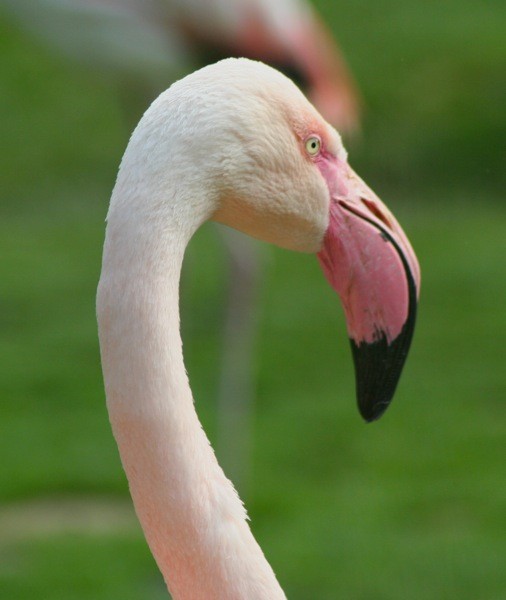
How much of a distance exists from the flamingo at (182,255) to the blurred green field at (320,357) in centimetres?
274

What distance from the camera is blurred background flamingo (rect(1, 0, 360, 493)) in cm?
524

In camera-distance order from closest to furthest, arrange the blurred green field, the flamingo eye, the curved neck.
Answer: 1. the curved neck
2. the flamingo eye
3. the blurred green field

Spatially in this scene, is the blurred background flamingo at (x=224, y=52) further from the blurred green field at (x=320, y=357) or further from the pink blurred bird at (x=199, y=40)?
the blurred green field at (x=320, y=357)

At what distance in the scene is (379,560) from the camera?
14.8 ft

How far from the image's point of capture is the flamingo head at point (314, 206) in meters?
1.64

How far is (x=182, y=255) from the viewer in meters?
1.65

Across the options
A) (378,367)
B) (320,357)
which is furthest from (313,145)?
(320,357)

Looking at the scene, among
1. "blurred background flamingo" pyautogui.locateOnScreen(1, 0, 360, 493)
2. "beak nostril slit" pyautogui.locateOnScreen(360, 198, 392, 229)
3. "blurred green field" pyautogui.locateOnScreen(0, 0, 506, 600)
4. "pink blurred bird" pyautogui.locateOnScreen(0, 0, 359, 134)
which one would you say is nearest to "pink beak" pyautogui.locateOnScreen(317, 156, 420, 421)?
"beak nostril slit" pyautogui.locateOnScreen(360, 198, 392, 229)

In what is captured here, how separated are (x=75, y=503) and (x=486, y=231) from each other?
3.34m

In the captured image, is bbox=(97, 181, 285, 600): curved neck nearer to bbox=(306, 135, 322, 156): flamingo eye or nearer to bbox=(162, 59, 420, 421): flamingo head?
bbox=(162, 59, 420, 421): flamingo head

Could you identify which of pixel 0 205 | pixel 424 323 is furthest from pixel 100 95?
pixel 424 323

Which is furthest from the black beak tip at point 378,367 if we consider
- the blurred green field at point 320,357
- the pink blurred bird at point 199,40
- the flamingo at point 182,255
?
the pink blurred bird at point 199,40

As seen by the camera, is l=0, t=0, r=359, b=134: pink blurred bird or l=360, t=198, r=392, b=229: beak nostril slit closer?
l=360, t=198, r=392, b=229: beak nostril slit

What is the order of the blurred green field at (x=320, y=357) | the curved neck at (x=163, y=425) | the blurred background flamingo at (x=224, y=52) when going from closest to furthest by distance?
the curved neck at (x=163, y=425)
the blurred green field at (x=320, y=357)
the blurred background flamingo at (x=224, y=52)
